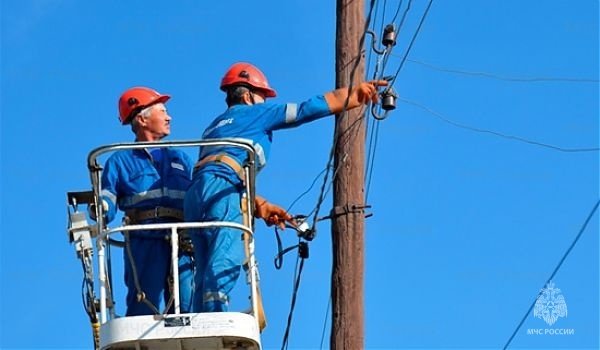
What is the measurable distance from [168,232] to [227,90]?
42.3 inches

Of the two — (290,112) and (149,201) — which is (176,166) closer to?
(149,201)

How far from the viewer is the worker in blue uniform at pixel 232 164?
380 inches

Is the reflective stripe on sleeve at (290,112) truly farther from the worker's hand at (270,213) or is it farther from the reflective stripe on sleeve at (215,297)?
the reflective stripe on sleeve at (215,297)

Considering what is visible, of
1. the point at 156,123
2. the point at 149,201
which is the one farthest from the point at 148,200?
the point at 156,123

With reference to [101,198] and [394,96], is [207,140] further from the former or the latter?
[394,96]

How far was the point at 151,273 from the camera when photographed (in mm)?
10172

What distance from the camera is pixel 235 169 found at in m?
9.91

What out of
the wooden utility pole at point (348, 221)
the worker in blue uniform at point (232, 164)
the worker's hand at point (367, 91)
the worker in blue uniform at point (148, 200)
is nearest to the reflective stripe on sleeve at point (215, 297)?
the worker in blue uniform at point (232, 164)

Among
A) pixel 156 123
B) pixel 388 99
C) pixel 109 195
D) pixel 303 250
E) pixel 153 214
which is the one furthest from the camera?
pixel 303 250

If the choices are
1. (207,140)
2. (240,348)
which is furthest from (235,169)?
(240,348)

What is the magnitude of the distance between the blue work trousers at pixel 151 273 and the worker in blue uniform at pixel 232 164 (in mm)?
388

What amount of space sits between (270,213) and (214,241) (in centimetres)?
122

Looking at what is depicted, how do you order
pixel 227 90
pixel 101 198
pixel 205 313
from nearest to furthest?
pixel 205 313 < pixel 101 198 < pixel 227 90

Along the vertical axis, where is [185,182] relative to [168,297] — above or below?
above
